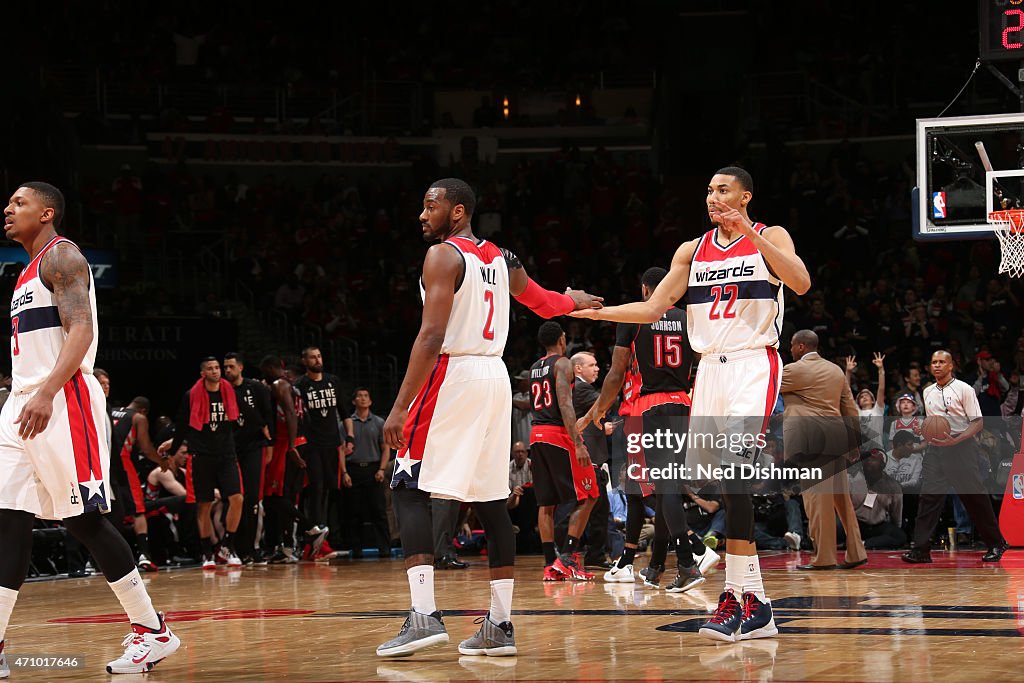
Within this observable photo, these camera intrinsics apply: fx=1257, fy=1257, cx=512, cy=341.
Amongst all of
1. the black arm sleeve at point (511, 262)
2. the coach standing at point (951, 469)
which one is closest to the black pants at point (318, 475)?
the coach standing at point (951, 469)

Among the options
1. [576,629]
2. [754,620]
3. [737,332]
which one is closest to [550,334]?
[576,629]

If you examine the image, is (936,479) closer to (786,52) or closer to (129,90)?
(786,52)

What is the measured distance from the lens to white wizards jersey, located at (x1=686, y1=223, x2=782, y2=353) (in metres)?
5.97

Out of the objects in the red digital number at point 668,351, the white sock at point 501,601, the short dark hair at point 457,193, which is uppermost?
the short dark hair at point 457,193

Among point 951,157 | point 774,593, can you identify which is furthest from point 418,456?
point 951,157

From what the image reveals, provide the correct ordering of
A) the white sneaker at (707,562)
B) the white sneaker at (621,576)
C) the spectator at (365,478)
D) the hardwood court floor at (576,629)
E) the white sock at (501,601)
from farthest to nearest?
the spectator at (365,478) → the white sneaker at (707,562) → the white sneaker at (621,576) → the white sock at (501,601) → the hardwood court floor at (576,629)

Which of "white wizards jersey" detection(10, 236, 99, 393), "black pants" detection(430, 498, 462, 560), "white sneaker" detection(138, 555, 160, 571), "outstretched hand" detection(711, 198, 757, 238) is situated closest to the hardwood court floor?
"black pants" detection(430, 498, 462, 560)

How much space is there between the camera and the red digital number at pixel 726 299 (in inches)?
237

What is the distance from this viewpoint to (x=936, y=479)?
11.7 m

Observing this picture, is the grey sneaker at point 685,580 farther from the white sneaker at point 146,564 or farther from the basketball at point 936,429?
the white sneaker at point 146,564

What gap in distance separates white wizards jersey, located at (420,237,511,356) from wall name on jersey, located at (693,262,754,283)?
3.47 feet

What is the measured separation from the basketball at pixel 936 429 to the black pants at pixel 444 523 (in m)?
4.62

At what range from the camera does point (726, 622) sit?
18.8 ft

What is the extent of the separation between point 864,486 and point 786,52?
1417 cm
